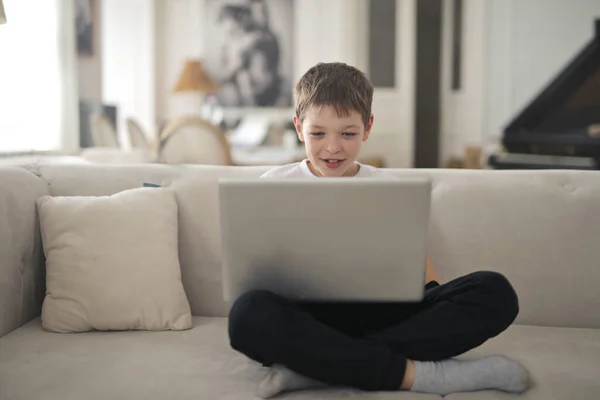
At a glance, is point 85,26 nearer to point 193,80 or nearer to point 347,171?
point 193,80

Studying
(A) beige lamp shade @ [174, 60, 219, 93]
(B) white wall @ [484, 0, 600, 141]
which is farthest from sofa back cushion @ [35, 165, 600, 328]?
(A) beige lamp shade @ [174, 60, 219, 93]

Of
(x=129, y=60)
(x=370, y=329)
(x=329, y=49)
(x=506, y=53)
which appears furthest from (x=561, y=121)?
(x=129, y=60)

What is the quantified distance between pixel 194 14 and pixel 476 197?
204 inches

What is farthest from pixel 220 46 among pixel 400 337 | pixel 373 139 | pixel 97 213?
pixel 400 337

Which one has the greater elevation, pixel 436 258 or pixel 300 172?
pixel 300 172

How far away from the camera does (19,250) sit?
1507mm

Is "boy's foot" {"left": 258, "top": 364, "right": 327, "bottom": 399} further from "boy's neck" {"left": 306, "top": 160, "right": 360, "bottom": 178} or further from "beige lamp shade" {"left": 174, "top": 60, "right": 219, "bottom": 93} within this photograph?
"beige lamp shade" {"left": 174, "top": 60, "right": 219, "bottom": 93}

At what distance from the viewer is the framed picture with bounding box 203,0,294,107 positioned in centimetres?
617

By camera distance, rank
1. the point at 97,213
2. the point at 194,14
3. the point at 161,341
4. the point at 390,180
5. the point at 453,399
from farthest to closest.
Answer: the point at 194,14, the point at 97,213, the point at 161,341, the point at 453,399, the point at 390,180

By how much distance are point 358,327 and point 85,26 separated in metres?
4.55

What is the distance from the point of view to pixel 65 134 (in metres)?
4.42

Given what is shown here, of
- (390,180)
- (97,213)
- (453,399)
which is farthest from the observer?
(97,213)

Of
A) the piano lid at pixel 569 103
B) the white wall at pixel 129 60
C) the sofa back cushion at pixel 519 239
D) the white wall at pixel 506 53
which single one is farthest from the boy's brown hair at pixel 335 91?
the white wall at pixel 129 60

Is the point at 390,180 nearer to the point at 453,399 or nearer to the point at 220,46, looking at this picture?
the point at 453,399
